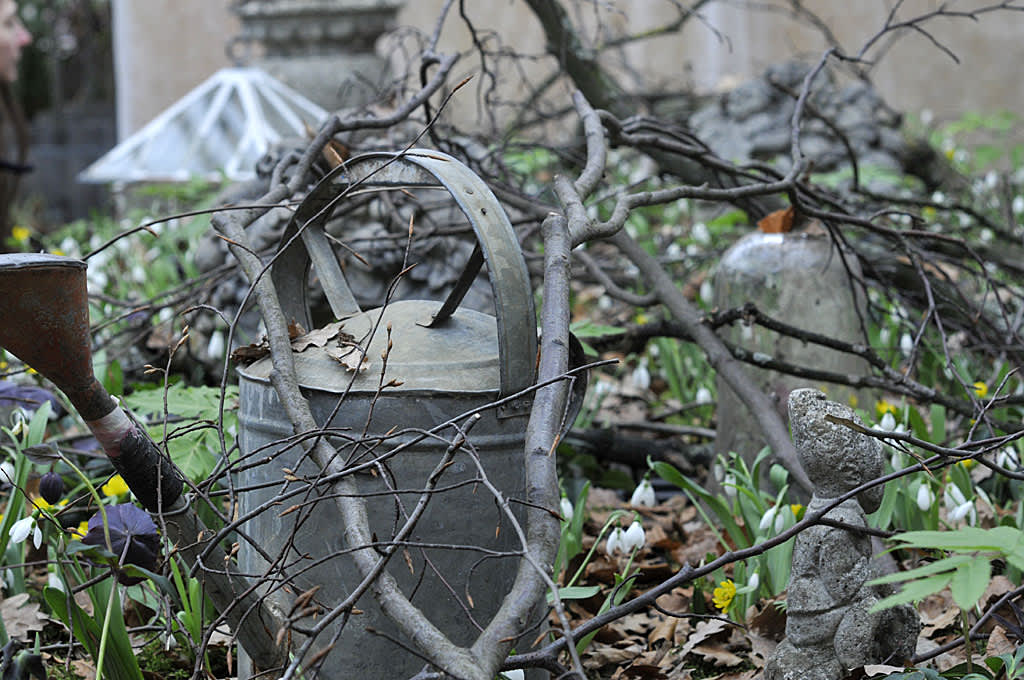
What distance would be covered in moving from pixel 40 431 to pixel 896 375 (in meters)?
2.06

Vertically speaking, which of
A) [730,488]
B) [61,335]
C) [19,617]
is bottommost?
[19,617]

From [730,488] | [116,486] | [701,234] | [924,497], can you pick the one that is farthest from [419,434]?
[701,234]

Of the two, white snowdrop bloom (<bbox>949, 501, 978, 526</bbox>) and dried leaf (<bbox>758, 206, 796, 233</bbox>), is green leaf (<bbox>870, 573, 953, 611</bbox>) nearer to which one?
white snowdrop bloom (<bbox>949, 501, 978, 526</bbox>)

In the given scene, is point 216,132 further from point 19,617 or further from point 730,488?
point 730,488

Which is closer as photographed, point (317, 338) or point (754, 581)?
point (317, 338)

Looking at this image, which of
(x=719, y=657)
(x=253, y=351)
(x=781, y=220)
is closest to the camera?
(x=253, y=351)

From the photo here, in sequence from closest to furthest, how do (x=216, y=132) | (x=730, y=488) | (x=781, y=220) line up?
(x=730, y=488)
(x=781, y=220)
(x=216, y=132)

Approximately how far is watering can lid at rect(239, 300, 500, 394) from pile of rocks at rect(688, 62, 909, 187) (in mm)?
5132

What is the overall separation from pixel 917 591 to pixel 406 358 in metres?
0.96

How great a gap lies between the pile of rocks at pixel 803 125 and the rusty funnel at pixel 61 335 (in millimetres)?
5669

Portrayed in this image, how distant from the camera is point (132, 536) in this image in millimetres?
1913

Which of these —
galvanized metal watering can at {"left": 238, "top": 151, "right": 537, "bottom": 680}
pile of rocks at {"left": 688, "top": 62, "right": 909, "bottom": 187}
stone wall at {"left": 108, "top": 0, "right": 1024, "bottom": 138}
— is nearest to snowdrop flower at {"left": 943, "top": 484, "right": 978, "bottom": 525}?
galvanized metal watering can at {"left": 238, "top": 151, "right": 537, "bottom": 680}

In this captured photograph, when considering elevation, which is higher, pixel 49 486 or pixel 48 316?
pixel 48 316

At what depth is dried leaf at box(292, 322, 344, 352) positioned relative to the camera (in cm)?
181
